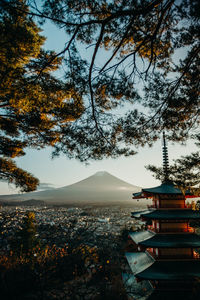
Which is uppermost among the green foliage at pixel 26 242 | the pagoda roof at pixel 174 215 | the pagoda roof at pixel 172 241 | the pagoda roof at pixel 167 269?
the pagoda roof at pixel 174 215

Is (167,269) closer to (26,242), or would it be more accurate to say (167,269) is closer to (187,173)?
(187,173)

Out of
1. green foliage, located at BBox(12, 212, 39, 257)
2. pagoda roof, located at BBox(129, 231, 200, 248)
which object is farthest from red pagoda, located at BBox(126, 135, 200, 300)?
green foliage, located at BBox(12, 212, 39, 257)

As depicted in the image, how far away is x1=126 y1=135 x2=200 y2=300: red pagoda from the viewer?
4.72 meters

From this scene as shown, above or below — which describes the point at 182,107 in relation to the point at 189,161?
above

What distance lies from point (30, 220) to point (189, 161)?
9436mm

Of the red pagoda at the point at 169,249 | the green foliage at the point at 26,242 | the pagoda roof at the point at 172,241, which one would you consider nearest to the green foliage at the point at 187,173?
the red pagoda at the point at 169,249

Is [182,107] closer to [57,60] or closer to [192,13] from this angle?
[192,13]

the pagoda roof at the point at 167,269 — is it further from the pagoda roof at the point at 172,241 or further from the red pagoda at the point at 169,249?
the pagoda roof at the point at 172,241

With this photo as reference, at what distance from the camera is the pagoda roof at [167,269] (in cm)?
457

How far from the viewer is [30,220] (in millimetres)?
9680

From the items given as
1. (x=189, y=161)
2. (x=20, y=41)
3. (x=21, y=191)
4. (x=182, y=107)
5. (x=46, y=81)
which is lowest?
(x=21, y=191)

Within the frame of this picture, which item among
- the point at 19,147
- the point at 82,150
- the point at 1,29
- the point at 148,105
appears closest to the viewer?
the point at 1,29

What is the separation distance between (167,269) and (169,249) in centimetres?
60

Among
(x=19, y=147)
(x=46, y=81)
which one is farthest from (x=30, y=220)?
(x=46, y=81)
